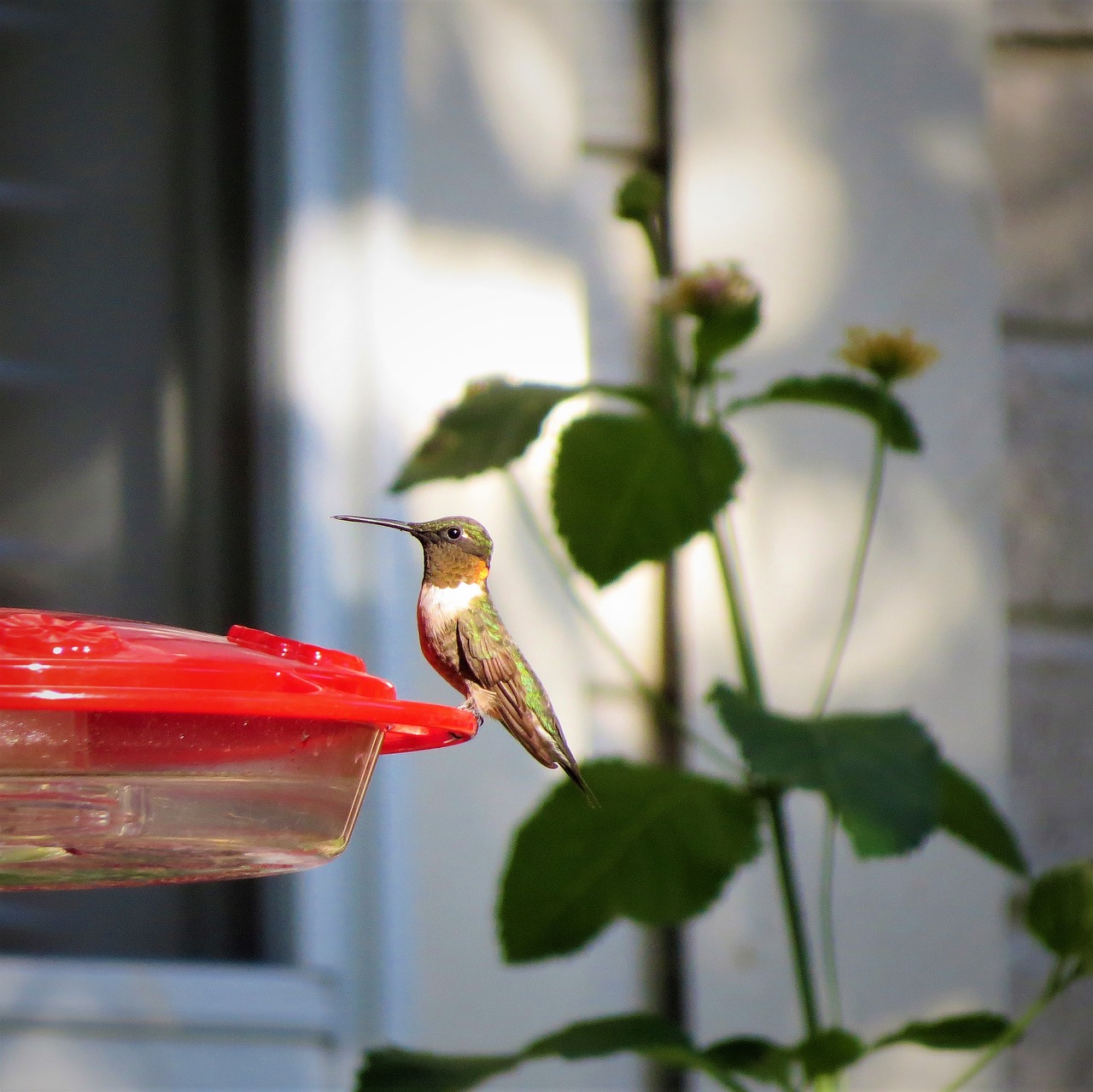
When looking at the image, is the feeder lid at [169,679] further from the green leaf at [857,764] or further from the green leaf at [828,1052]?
the green leaf at [828,1052]

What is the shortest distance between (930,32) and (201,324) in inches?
43.0

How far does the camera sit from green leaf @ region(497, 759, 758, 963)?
4.64 ft

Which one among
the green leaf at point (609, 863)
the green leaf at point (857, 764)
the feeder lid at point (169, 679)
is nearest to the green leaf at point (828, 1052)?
the green leaf at point (609, 863)

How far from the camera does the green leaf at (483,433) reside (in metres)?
1.37

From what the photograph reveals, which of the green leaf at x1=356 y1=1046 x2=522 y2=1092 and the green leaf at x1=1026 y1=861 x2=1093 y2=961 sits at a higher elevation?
the green leaf at x1=1026 y1=861 x2=1093 y2=961

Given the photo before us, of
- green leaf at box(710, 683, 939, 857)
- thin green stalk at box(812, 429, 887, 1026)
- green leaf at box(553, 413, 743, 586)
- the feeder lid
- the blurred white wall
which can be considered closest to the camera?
the feeder lid

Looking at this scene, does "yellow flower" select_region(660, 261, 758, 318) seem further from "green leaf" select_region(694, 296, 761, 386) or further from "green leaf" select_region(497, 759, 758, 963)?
"green leaf" select_region(497, 759, 758, 963)

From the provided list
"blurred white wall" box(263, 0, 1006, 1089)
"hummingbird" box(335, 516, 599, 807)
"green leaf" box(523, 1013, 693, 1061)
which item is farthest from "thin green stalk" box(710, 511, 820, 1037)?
"blurred white wall" box(263, 0, 1006, 1089)

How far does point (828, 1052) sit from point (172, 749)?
2.60 feet

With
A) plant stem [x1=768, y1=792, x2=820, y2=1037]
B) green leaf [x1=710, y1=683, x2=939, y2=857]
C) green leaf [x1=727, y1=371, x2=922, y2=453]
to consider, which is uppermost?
green leaf [x1=727, y1=371, x2=922, y2=453]

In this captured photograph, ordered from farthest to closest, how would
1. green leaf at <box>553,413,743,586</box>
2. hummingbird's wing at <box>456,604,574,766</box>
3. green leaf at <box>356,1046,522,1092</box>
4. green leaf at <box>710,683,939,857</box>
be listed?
green leaf at <box>553,413,743,586</box>
green leaf at <box>356,1046,522,1092</box>
green leaf at <box>710,683,939,857</box>
hummingbird's wing at <box>456,604,574,766</box>

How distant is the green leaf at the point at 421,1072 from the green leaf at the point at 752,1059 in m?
0.19

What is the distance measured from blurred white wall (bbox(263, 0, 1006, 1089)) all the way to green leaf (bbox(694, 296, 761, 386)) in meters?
0.53

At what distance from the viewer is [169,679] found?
771mm
